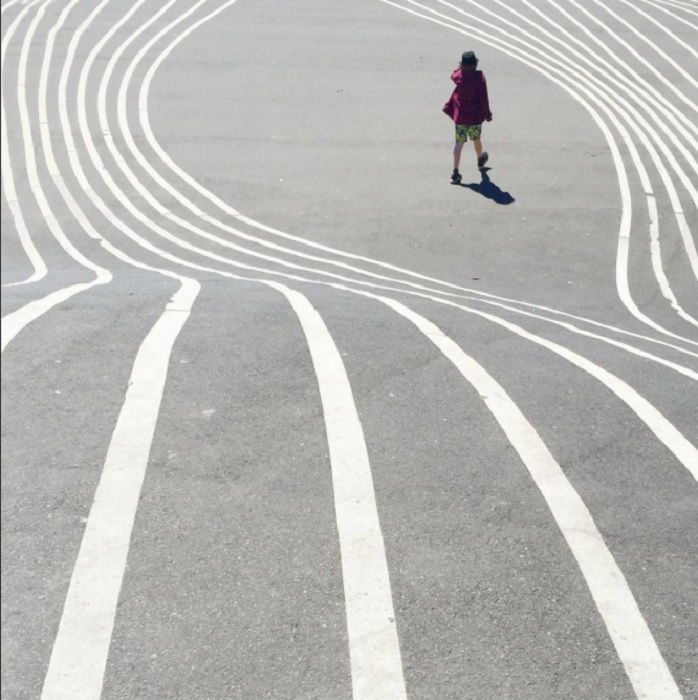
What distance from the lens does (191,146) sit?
40.3 ft

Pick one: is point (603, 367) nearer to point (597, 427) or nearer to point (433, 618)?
point (597, 427)

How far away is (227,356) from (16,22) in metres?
2.31

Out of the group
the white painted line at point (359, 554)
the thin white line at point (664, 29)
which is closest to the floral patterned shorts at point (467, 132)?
the thin white line at point (664, 29)

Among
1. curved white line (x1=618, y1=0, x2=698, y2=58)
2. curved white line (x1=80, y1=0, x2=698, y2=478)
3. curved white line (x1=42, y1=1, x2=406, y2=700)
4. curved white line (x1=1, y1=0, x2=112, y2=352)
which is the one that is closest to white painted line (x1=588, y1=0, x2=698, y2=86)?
curved white line (x1=618, y1=0, x2=698, y2=58)

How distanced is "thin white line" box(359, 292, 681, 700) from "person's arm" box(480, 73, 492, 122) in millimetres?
3811

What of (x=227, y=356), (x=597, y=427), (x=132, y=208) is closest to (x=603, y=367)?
(x=597, y=427)

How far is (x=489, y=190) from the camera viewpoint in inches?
495

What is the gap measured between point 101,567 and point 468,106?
25.5 ft

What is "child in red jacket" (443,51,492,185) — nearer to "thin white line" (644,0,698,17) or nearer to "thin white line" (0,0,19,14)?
"thin white line" (644,0,698,17)

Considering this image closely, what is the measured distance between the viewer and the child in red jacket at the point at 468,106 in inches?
343

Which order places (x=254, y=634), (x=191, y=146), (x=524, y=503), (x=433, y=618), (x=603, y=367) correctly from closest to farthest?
(x=254, y=634)
(x=433, y=618)
(x=524, y=503)
(x=603, y=367)
(x=191, y=146)

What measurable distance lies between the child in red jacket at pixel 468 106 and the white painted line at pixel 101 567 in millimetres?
5968

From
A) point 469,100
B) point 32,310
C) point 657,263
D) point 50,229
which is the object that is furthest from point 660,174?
point 32,310

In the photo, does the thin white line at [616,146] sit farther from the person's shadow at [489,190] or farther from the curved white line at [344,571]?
the curved white line at [344,571]
